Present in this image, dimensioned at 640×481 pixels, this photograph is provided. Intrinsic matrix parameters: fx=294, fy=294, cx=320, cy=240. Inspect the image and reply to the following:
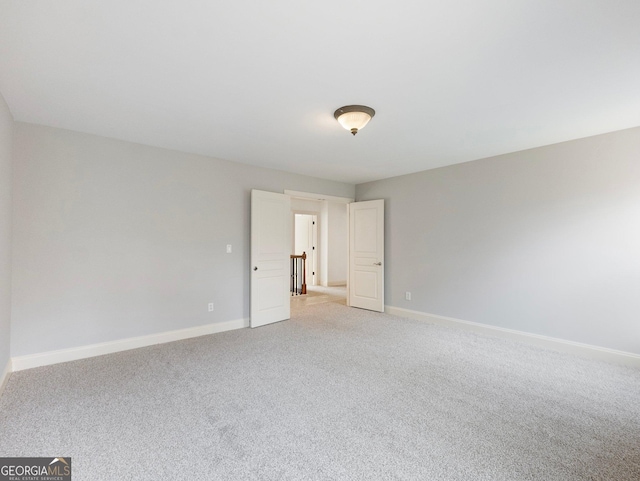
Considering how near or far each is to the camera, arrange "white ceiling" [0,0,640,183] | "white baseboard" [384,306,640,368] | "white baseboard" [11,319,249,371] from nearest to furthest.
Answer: "white ceiling" [0,0,640,183]
"white baseboard" [11,319,249,371]
"white baseboard" [384,306,640,368]

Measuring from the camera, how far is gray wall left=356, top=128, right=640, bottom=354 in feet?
10.8

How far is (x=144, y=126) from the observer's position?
3.19 meters

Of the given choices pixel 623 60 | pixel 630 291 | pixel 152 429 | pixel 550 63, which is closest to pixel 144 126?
pixel 152 429

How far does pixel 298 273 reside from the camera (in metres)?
8.73

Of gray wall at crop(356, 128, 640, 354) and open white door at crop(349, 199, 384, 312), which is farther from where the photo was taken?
open white door at crop(349, 199, 384, 312)

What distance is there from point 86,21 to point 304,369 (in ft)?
10.3

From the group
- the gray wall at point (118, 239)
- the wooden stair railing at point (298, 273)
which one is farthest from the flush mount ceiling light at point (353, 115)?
the wooden stair railing at point (298, 273)

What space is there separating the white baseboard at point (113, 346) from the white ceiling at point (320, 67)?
2464 millimetres

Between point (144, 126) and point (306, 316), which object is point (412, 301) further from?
point (144, 126)

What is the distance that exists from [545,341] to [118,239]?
549 centimetres

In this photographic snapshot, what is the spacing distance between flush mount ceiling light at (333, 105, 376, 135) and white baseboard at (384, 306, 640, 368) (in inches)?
137

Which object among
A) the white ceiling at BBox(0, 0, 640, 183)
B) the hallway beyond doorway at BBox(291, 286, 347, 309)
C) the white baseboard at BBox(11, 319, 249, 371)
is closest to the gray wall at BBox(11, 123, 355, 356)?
the white baseboard at BBox(11, 319, 249, 371)

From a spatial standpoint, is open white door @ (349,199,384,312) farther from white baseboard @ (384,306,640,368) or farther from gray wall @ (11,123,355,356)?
gray wall @ (11,123,355,356)

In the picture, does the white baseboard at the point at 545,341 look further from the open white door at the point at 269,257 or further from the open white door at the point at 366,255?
the open white door at the point at 269,257
